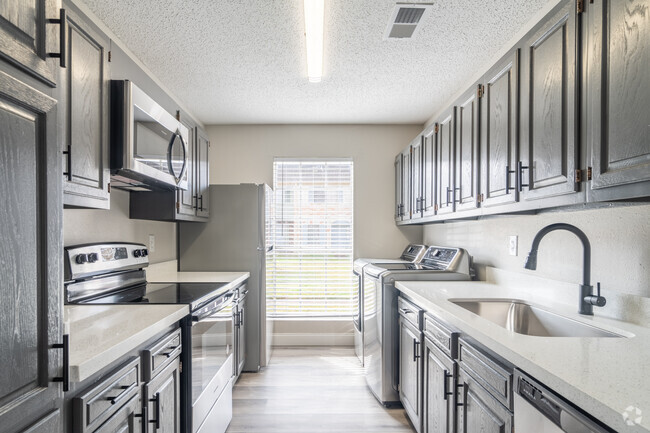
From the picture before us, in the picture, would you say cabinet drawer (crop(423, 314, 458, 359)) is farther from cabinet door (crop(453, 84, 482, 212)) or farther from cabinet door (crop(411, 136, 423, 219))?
cabinet door (crop(411, 136, 423, 219))

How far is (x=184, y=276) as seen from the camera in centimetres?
312

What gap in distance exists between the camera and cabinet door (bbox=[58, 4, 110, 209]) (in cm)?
146

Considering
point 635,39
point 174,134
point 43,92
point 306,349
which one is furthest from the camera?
point 306,349

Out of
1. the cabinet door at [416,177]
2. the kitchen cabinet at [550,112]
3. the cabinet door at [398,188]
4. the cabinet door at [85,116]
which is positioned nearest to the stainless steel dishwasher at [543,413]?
the kitchen cabinet at [550,112]

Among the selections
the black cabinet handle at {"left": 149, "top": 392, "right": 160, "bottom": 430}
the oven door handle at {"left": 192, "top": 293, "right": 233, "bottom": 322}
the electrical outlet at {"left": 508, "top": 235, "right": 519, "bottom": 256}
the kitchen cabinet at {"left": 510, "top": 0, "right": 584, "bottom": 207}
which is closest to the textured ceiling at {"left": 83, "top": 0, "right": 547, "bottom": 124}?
the kitchen cabinet at {"left": 510, "top": 0, "right": 584, "bottom": 207}

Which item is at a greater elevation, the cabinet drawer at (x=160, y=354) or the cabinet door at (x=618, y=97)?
the cabinet door at (x=618, y=97)

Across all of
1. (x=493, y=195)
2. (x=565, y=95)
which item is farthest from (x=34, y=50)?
(x=493, y=195)

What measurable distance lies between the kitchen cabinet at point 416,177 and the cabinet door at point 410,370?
105cm

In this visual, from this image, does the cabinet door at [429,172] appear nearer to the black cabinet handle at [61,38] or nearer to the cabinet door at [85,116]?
the cabinet door at [85,116]

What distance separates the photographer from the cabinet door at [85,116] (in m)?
1.46

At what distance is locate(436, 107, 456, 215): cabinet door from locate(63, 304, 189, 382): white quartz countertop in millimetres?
1713

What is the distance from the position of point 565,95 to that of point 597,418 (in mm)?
1060

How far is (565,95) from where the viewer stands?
138 centimetres

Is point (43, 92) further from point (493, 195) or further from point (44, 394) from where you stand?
point (493, 195)
